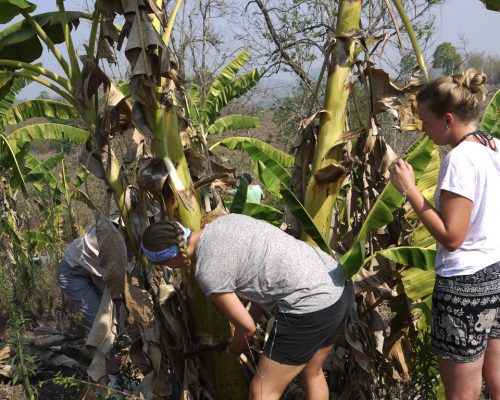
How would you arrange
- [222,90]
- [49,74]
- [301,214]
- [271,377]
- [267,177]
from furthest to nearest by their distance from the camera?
[222,90] → [267,177] → [49,74] → [301,214] → [271,377]

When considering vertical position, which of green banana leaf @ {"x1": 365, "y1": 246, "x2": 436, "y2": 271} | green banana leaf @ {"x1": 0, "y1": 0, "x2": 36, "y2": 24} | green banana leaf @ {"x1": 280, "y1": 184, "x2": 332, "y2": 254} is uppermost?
green banana leaf @ {"x1": 0, "y1": 0, "x2": 36, "y2": 24}

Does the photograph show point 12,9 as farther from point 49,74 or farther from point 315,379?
point 315,379

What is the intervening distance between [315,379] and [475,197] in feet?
4.03

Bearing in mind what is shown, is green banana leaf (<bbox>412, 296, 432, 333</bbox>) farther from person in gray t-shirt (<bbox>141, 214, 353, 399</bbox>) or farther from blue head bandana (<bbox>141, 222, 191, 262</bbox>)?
blue head bandana (<bbox>141, 222, 191, 262</bbox>)

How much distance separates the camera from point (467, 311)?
2402mm

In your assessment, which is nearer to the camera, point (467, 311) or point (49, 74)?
point (467, 311)

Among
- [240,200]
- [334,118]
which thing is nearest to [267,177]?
[240,200]

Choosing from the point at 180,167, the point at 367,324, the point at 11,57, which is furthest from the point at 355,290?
the point at 11,57

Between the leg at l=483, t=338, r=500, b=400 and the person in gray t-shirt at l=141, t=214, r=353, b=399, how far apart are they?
658mm

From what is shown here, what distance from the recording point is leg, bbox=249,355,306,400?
110 inches

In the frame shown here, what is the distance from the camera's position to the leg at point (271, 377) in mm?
2795

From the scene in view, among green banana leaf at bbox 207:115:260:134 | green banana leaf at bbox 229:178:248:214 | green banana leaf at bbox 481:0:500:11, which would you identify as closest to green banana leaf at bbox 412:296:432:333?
green banana leaf at bbox 229:178:248:214

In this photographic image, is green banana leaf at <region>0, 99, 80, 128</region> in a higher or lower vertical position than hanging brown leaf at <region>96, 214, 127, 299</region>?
A: higher

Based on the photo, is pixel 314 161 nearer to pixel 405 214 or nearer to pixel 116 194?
pixel 405 214
